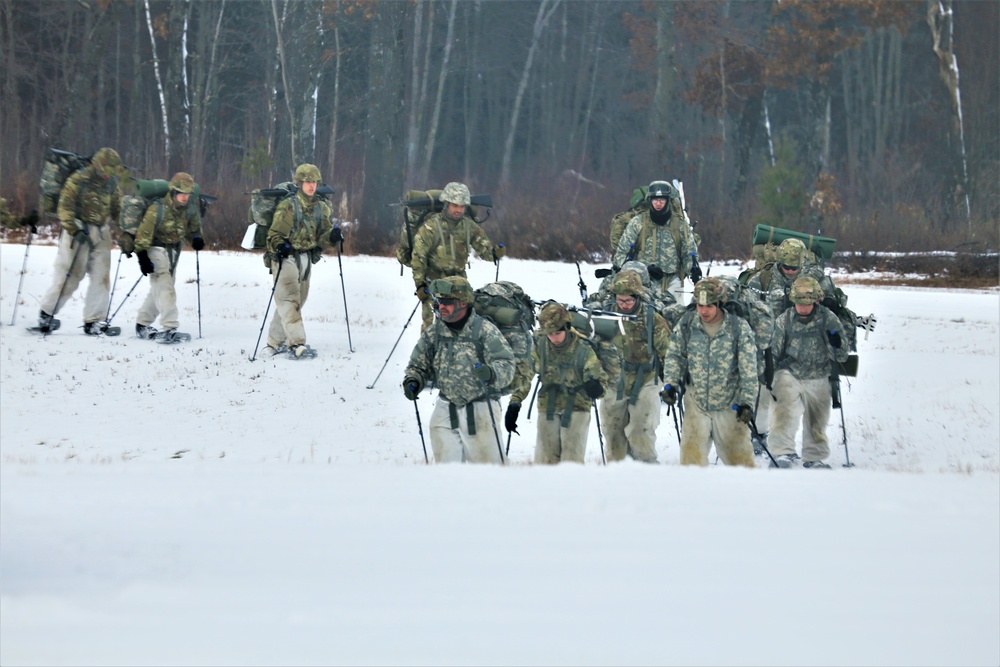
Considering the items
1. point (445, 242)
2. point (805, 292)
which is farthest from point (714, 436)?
point (445, 242)

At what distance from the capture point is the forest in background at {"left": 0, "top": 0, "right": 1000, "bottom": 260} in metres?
28.6

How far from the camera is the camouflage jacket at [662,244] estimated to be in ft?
45.6

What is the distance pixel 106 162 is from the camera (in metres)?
16.5

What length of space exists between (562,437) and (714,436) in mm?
1169

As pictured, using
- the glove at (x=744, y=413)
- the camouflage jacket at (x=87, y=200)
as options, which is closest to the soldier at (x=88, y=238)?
the camouflage jacket at (x=87, y=200)

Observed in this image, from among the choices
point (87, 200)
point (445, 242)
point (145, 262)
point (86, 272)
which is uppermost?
point (87, 200)

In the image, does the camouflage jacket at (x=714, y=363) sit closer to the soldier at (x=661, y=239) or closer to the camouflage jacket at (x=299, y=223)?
the soldier at (x=661, y=239)

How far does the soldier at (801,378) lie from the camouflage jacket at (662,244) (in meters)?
2.07

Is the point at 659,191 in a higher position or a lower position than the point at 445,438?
higher

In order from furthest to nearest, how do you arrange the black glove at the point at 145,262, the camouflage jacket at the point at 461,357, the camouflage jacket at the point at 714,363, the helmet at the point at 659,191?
the black glove at the point at 145,262 → the helmet at the point at 659,191 → the camouflage jacket at the point at 714,363 → the camouflage jacket at the point at 461,357

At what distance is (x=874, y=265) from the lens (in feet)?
88.7

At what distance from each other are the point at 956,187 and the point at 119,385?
90.3 ft

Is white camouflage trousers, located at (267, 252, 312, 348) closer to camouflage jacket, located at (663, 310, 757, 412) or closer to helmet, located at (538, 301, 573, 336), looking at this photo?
helmet, located at (538, 301, 573, 336)

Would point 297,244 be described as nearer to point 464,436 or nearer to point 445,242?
point 445,242
